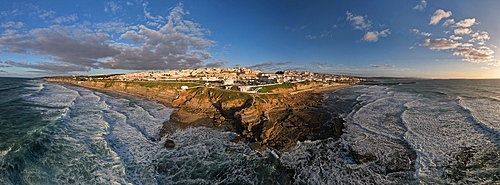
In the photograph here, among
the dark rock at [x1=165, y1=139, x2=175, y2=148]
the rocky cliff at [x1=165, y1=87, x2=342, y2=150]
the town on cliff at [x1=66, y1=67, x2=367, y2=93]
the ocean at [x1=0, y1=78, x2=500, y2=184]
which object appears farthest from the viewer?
the town on cliff at [x1=66, y1=67, x2=367, y2=93]

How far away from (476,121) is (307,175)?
18.8 metres

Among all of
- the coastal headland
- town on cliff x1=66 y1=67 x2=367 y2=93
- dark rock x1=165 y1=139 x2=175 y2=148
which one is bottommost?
dark rock x1=165 y1=139 x2=175 y2=148

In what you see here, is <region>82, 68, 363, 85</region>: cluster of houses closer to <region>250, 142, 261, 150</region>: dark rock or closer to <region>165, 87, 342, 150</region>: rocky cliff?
<region>165, 87, 342, 150</region>: rocky cliff

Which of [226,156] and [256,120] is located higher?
[256,120]

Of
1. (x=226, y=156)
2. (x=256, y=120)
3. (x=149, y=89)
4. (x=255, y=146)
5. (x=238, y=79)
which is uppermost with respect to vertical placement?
(x=238, y=79)

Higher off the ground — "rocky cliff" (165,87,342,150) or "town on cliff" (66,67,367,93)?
"town on cliff" (66,67,367,93)

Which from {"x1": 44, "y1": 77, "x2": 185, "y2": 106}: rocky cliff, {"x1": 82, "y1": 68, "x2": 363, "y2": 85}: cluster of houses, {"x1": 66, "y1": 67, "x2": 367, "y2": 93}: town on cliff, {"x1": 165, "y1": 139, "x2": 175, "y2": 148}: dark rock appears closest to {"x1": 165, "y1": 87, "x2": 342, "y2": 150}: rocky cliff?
{"x1": 165, "y1": 139, "x2": 175, "y2": 148}: dark rock

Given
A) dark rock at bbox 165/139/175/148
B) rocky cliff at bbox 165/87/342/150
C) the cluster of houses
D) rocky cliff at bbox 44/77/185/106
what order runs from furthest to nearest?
1. the cluster of houses
2. rocky cliff at bbox 44/77/185/106
3. rocky cliff at bbox 165/87/342/150
4. dark rock at bbox 165/139/175/148

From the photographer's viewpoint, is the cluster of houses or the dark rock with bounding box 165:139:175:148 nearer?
the dark rock with bounding box 165:139:175:148

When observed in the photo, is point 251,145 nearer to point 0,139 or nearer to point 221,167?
point 221,167

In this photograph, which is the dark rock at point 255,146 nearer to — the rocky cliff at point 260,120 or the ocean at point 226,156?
the rocky cliff at point 260,120

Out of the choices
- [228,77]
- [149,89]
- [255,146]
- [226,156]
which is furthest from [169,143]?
[228,77]

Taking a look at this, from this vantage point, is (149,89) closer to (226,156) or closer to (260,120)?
(260,120)

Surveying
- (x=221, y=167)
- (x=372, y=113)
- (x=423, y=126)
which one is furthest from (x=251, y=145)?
(x=372, y=113)
